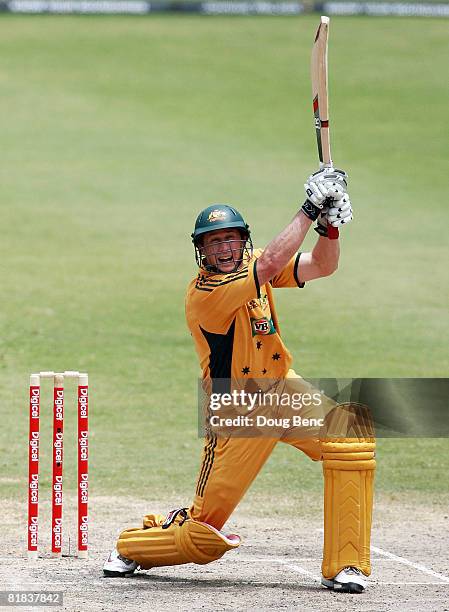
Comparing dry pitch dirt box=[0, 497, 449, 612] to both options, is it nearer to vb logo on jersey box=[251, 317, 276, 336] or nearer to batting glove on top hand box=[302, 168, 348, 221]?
vb logo on jersey box=[251, 317, 276, 336]

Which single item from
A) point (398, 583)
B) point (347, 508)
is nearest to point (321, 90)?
point (347, 508)

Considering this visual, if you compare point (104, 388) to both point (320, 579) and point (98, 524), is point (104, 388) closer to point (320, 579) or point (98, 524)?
point (98, 524)

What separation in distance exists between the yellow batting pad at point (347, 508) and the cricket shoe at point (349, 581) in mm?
23

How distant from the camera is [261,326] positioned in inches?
234

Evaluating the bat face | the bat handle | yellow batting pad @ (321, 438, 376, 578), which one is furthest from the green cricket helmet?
yellow batting pad @ (321, 438, 376, 578)

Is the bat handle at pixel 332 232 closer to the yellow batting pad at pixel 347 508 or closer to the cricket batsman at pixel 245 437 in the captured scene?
the cricket batsman at pixel 245 437

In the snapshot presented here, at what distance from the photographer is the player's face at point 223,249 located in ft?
19.6

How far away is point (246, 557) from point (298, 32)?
26.9 metres

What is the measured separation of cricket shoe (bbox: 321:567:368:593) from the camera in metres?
5.78

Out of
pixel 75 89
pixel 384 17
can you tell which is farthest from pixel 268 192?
pixel 384 17

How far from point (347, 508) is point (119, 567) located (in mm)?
1157

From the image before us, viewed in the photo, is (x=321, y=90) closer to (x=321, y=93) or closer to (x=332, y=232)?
(x=321, y=93)

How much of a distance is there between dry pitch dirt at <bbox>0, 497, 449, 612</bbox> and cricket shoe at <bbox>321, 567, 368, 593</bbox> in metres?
0.05

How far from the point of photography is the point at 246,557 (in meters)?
6.71
